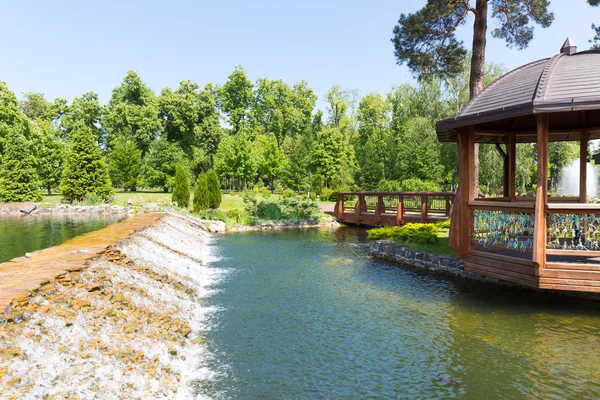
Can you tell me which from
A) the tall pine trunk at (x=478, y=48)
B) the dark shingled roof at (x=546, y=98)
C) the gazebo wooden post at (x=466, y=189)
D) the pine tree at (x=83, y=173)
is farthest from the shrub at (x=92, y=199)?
the gazebo wooden post at (x=466, y=189)

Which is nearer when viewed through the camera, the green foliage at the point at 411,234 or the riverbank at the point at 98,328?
the riverbank at the point at 98,328

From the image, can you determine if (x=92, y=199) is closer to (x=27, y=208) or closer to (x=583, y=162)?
(x=27, y=208)

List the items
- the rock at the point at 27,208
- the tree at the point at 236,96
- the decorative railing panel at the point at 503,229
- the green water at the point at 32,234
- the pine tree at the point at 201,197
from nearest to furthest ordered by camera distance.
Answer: the decorative railing panel at the point at 503,229
the green water at the point at 32,234
the pine tree at the point at 201,197
the rock at the point at 27,208
the tree at the point at 236,96

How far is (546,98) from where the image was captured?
7613 mm

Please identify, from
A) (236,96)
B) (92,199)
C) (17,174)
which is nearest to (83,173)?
(92,199)

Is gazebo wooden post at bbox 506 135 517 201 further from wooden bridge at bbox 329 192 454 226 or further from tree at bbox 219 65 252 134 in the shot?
tree at bbox 219 65 252 134

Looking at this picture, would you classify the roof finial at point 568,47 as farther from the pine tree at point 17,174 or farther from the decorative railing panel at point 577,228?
the pine tree at point 17,174

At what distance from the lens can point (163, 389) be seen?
4762 millimetres

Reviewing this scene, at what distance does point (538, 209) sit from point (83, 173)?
32.0m

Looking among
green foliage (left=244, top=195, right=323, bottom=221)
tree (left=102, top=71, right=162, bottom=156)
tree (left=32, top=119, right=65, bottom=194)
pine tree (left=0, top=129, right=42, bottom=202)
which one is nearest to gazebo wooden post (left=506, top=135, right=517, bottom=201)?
green foliage (left=244, top=195, right=323, bottom=221)

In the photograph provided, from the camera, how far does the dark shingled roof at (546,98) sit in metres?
7.44

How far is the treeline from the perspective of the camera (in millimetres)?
33625

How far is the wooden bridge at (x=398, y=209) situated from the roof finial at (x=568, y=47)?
8003 mm

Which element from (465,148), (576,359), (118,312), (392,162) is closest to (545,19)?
→ (465,148)
